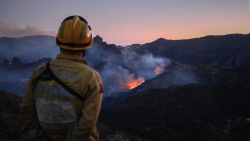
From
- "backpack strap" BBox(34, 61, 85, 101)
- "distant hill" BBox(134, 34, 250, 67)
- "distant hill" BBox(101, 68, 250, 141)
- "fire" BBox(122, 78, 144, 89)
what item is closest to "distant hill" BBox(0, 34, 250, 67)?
"distant hill" BBox(134, 34, 250, 67)

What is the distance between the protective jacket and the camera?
3.01m

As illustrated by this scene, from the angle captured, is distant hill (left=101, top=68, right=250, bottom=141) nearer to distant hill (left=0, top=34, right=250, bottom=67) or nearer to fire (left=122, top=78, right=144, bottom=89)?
fire (left=122, top=78, right=144, bottom=89)

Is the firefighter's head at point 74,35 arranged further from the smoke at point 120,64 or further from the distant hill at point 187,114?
the smoke at point 120,64

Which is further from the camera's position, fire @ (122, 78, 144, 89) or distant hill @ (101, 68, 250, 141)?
fire @ (122, 78, 144, 89)

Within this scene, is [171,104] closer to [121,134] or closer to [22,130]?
[121,134]

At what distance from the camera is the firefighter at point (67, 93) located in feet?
9.90

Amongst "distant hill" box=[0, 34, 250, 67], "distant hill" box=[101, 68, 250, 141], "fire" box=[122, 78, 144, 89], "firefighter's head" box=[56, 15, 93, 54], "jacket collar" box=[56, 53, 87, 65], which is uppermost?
"firefighter's head" box=[56, 15, 93, 54]

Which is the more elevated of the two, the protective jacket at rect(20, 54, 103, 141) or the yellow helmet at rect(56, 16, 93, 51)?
the yellow helmet at rect(56, 16, 93, 51)

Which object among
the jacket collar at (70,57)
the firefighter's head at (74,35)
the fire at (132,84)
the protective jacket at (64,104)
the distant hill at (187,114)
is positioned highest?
the firefighter's head at (74,35)

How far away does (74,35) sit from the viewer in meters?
3.11

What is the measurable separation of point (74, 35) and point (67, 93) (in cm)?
49

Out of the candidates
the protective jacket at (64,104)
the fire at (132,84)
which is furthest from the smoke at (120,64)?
the protective jacket at (64,104)

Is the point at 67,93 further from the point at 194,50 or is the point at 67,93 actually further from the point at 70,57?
the point at 194,50

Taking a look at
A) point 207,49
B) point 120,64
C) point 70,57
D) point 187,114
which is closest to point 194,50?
point 207,49
